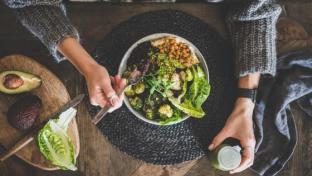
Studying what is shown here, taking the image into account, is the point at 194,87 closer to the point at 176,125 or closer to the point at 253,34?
the point at 176,125

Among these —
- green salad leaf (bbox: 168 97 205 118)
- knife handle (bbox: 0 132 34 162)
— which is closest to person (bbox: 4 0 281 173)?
green salad leaf (bbox: 168 97 205 118)

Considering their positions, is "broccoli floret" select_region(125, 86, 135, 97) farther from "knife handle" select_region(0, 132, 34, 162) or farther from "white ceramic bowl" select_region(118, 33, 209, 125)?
"knife handle" select_region(0, 132, 34, 162)

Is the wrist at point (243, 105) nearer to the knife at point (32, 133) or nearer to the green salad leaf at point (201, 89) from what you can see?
the green salad leaf at point (201, 89)

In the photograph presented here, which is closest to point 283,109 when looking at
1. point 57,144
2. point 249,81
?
point 249,81

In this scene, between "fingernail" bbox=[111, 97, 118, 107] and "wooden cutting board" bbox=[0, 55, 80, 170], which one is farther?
"wooden cutting board" bbox=[0, 55, 80, 170]

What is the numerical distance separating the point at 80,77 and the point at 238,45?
553 mm

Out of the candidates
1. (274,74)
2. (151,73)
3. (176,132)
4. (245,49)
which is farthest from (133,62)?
(274,74)

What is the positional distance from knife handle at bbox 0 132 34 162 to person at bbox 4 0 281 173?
0.27m

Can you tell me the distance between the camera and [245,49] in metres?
1.53

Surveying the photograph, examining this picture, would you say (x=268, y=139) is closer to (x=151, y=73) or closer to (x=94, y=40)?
(x=151, y=73)

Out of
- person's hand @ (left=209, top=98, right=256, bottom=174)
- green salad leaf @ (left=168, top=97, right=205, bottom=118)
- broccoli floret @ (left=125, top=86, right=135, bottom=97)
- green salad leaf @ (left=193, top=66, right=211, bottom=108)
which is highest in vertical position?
broccoli floret @ (left=125, top=86, right=135, bottom=97)

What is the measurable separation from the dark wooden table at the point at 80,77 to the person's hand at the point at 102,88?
0.17m

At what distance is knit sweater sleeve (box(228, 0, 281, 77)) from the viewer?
1.50 m

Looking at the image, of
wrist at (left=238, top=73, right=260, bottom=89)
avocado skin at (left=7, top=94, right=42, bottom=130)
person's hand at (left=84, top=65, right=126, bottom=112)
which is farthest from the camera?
wrist at (left=238, top=73, right=260, bottom=89)
